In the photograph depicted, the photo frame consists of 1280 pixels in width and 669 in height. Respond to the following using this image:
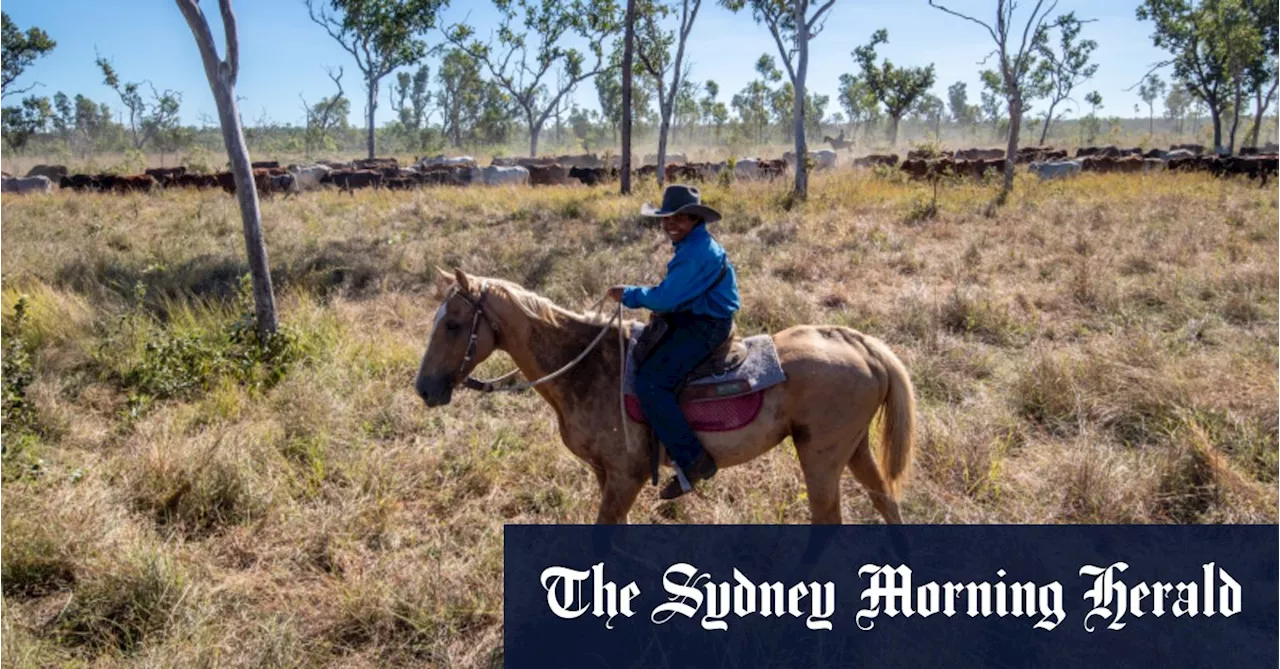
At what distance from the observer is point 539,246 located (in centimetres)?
1156

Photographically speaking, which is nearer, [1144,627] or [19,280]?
[1144,627]

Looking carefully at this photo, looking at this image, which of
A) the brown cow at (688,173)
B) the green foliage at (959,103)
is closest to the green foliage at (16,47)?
the brown cow at (688,173)

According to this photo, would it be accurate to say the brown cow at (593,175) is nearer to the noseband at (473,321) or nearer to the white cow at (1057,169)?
the white cow at (1057,169)

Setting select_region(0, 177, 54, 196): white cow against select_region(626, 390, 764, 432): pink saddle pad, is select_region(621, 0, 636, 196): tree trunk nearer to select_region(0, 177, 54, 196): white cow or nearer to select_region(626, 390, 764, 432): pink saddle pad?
select_region(626, 390, 764, 432): pink saddle pad

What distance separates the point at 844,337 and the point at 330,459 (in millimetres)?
3653

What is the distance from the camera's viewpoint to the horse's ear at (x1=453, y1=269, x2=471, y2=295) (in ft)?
10.7

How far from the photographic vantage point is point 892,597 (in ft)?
11.8

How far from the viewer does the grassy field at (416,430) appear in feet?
11.6

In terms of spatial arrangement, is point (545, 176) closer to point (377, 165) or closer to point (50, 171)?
point (377, 165)

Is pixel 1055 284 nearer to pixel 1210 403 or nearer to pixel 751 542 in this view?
pixel 1210 403

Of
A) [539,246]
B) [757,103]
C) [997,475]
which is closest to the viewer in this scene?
[997,475]

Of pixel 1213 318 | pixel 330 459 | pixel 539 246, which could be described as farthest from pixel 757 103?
pixel 330 459

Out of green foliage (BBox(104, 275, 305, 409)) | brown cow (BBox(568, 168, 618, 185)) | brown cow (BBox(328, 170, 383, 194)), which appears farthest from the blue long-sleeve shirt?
brown cow (BBox(328, 170, 383, 194))

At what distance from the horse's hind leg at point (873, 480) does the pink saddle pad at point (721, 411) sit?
0.82 metres
